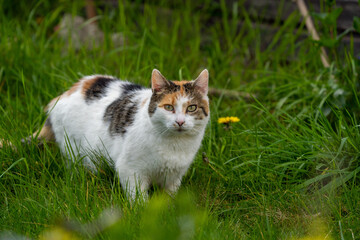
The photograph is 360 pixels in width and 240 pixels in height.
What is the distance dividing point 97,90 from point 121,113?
0.34 meters

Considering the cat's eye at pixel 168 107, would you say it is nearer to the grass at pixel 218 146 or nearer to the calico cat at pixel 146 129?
the calico cat at pixel 146 129

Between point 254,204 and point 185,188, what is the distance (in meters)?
0.43

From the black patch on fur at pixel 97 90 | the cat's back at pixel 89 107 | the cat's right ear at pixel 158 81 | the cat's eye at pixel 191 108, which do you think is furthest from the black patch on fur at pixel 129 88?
the cat's eye at pixel 191 108

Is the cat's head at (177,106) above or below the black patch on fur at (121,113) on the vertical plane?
above

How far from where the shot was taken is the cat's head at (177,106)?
2502 mm

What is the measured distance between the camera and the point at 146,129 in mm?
2594

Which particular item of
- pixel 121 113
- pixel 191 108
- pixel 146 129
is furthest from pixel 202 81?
pixel 121 113

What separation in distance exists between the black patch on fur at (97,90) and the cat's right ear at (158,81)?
1.88ft

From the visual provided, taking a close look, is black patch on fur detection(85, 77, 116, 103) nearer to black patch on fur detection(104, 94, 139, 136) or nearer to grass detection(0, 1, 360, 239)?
black patch on fur detection(104, 94, 139, 136)

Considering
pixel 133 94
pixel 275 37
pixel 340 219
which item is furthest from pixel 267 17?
pixel 340 219

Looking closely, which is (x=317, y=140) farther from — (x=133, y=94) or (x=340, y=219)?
(x=133, y=94)

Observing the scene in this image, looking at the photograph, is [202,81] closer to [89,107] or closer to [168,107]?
[168,107]

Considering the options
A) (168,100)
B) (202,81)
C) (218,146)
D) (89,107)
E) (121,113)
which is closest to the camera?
(168,100)

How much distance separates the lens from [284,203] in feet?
7.97
